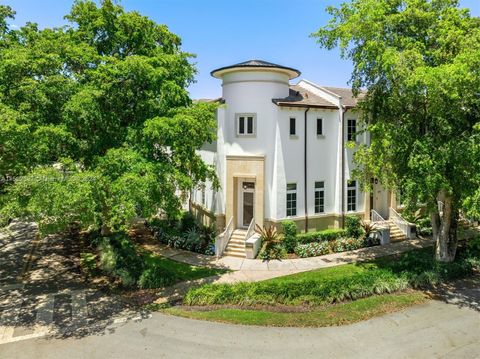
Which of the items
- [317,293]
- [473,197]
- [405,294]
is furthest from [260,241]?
[473,197]

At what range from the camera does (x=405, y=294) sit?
15.4 meters

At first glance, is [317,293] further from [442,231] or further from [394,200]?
[394,200]

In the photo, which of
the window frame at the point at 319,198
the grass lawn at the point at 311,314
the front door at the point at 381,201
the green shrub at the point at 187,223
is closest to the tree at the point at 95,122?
the grass lawn at the point at 311,314

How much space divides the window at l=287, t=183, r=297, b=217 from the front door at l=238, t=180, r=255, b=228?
2.32m

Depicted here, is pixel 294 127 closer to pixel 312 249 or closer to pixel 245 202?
pixel 245 202

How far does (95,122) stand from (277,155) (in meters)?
10.8

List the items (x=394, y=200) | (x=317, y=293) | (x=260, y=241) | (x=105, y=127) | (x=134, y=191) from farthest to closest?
(x=394, y=200)
(x=260, y=241)
(x=105, y=127)
(x=317, y=293)
(x=134, y=191)

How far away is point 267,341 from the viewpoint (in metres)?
11.9

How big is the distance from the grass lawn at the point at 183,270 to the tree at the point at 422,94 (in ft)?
32.6

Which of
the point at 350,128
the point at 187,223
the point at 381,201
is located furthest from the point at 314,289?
the point at 381,201

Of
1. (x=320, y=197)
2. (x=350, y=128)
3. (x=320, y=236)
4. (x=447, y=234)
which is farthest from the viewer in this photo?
(x=350, y=128)

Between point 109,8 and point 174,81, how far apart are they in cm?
486

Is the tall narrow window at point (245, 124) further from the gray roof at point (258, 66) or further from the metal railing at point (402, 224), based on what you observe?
the metal railing at point (402, 224)

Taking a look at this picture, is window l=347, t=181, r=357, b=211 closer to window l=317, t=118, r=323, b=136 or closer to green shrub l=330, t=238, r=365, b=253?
green shrub l=330, t=238, r=365, b=253
